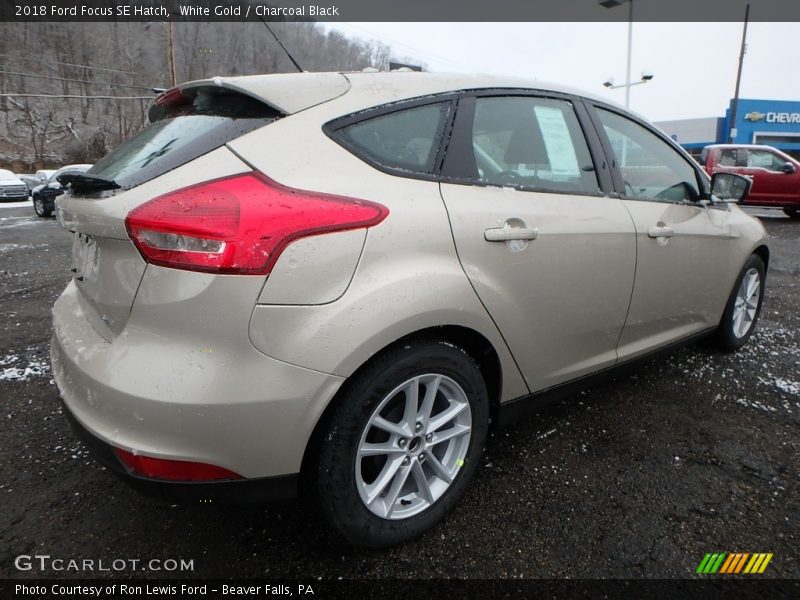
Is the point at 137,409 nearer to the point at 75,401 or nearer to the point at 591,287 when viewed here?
the point at 75,401

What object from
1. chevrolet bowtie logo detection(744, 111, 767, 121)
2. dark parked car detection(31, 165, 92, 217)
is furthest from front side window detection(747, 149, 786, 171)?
chevrolet bowtie logo detection(744, 111, 767, 121)

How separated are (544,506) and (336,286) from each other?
124 cm

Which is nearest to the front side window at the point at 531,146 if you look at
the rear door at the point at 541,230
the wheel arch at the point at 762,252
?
the rear door at the point at 541,230

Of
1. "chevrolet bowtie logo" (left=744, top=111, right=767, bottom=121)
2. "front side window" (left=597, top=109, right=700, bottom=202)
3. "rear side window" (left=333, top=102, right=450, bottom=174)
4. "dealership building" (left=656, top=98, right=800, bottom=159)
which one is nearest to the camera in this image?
"rear side window" (left=333, top=102, right=450, bottom=174)

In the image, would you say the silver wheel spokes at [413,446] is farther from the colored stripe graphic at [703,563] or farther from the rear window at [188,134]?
the rear window at [188,134]

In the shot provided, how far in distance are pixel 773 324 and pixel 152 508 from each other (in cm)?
473

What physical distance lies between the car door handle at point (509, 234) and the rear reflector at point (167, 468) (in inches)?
44.0

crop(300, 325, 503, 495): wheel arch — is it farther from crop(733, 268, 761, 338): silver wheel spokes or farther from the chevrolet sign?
the chevrolet sign

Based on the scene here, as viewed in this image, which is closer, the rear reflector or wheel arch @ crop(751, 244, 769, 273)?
the rear reflector

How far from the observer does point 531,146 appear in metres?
2.11

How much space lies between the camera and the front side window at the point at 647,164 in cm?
249

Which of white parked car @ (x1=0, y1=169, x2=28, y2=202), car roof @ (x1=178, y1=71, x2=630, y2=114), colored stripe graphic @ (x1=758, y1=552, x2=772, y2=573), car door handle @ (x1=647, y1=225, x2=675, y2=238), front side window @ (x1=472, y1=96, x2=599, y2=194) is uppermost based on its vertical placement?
car roof @ (x1=178, y1=71, x2=630, y2=114)

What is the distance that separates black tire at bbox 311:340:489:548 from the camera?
1.46 m

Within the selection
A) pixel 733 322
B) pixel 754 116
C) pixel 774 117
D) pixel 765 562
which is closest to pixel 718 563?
pixel 765 562
